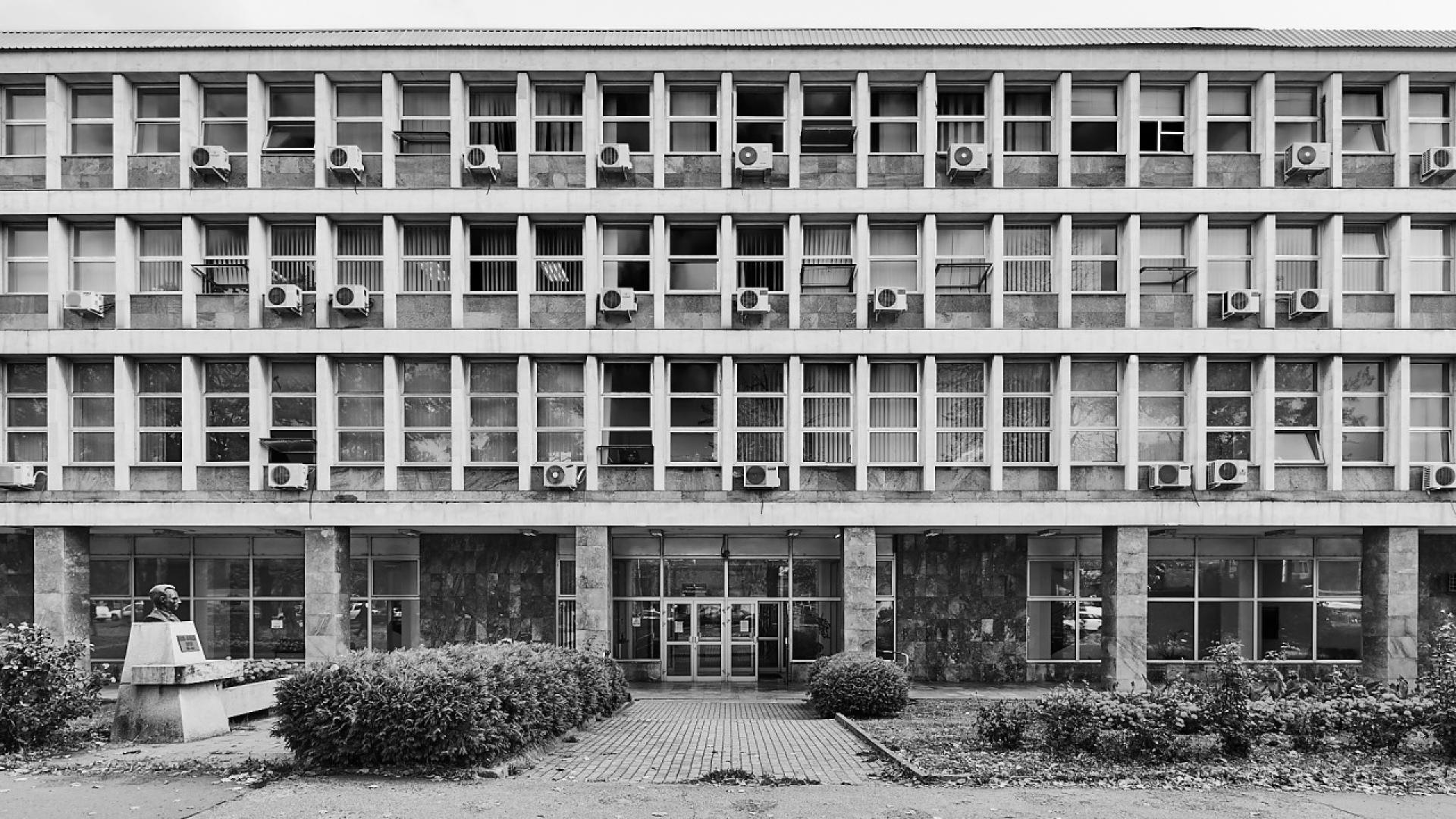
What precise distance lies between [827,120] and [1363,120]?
1183 cm

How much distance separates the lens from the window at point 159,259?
2073 centimetres

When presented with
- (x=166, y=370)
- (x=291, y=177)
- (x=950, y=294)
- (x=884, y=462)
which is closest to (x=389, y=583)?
(x=166, y=370)

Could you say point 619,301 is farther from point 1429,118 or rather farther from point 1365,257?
point 1429,118

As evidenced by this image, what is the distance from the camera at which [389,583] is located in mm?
22156

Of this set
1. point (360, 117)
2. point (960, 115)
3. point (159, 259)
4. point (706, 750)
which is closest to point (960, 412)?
point (960, 115)

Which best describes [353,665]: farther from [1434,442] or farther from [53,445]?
[1434,442]

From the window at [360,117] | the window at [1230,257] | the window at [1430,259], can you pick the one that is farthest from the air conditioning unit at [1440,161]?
the window at [360,117]

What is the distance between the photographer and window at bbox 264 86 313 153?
20.9m

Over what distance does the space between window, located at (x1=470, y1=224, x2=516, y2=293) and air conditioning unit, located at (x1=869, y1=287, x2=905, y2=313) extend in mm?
8038

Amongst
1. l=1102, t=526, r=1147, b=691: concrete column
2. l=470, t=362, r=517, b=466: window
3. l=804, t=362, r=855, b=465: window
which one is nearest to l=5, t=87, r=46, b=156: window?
l=470, t=362, r=517, b=466: window

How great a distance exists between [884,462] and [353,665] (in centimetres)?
1275

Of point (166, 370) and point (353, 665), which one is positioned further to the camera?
point (166, 370)

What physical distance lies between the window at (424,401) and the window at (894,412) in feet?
31.0

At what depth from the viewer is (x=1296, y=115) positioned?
20.9m
